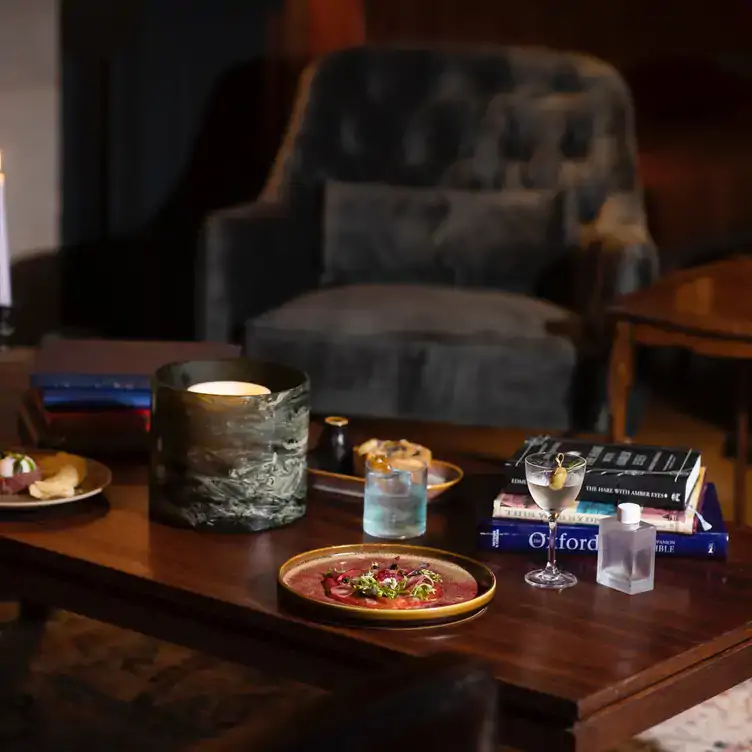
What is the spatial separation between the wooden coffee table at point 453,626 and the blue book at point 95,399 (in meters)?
0.26

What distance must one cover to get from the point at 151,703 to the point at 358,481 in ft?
1.40

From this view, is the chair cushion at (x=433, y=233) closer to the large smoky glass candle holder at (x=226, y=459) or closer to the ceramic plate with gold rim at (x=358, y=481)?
the ceramic plate with gold rim at (x=358, y=481)

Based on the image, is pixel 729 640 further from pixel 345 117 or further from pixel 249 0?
pixel 249 0

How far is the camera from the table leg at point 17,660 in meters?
1.67

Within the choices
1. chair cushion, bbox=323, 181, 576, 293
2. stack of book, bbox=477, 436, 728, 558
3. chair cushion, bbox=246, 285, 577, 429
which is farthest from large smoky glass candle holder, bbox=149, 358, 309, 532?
chair cushion, bbox=323, 181, 576, 293

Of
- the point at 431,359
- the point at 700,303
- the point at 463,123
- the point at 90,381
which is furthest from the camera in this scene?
the point at 463,123

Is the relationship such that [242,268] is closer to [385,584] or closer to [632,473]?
[632,473]

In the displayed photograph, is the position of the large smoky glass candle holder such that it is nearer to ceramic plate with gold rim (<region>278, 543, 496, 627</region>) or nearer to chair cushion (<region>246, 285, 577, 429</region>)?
ceramic plate with gold rim (<region>278, 543, 496, 627</region>)

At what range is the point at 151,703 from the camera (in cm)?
173

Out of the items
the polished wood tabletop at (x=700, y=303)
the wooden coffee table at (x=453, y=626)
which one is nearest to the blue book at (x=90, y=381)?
the wooden coffee table at (x=453, y=626)

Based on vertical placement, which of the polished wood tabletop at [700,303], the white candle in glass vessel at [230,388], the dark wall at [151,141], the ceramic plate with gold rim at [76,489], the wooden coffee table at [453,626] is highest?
the dark wall at [151,141]

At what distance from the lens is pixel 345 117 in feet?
10.6

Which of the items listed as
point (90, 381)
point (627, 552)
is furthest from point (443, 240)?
point (627, 552)

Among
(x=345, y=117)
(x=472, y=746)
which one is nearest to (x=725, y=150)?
(x=345, y=117)
